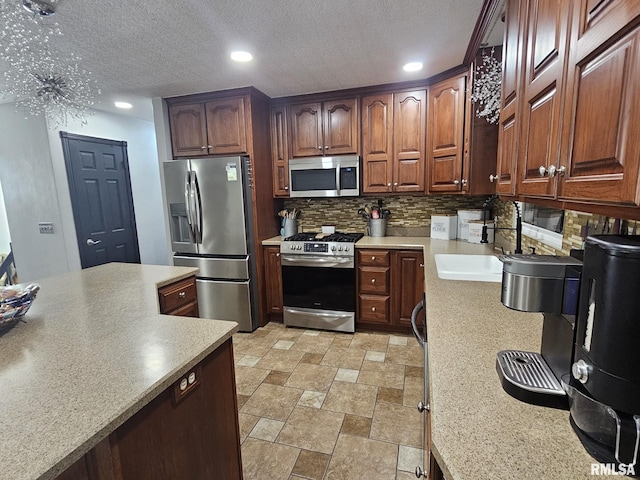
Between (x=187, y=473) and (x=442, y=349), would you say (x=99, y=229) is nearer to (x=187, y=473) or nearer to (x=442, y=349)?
(x=187, y=473)

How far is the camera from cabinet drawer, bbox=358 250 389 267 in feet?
9.51

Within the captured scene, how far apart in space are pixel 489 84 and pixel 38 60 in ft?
9.59

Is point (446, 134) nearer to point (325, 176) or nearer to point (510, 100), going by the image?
point (325, 176)

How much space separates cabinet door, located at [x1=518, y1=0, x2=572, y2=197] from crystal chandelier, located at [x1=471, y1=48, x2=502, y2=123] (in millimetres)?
968

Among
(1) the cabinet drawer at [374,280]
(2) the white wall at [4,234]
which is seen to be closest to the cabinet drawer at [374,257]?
(1) the cabinet drawer at [374,280]

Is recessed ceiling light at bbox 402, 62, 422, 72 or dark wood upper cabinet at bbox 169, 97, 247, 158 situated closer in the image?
recessed ceiling light at bbox 402, 62, 422, 72

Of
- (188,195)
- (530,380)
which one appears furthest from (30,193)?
(530,380)

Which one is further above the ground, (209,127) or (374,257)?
(209,127)

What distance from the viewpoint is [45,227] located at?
338cm

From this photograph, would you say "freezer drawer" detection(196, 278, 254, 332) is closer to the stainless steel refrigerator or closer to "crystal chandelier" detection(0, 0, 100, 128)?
the stainless steel refrigerator

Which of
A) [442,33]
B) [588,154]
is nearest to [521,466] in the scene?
[588,154]

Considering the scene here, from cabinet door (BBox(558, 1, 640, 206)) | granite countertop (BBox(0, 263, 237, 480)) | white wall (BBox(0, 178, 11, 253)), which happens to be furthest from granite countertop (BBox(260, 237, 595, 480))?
white wall (BBox(0, 178, 11, 253))

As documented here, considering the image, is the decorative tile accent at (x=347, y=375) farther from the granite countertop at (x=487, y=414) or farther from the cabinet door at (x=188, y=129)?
the cabinet door at (x=188, y=129)

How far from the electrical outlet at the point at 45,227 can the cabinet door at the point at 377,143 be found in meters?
3.42
